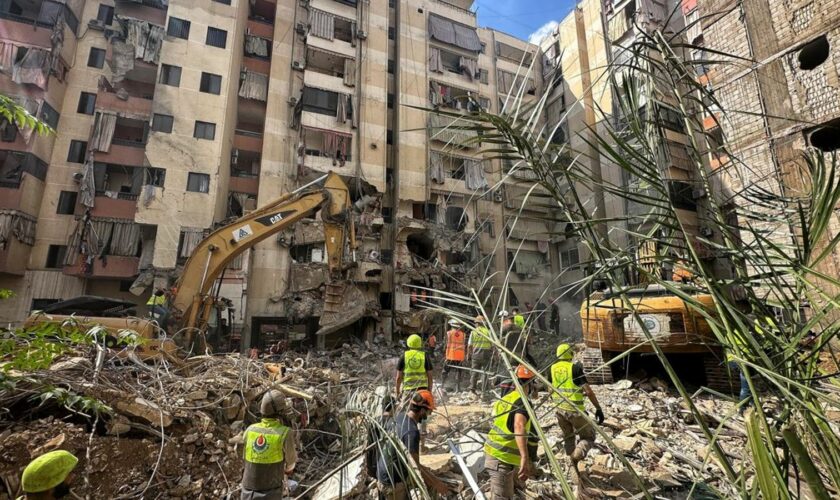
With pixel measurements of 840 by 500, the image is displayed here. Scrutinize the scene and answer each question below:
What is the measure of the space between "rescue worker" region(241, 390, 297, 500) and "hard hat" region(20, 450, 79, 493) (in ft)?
4.09

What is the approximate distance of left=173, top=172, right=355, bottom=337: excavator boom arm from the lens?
28.0 ft

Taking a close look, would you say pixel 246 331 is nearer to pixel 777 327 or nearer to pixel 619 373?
pixel 619 373

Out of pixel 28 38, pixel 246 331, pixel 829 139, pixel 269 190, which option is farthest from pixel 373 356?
pixel 28 38

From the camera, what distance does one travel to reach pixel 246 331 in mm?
16312

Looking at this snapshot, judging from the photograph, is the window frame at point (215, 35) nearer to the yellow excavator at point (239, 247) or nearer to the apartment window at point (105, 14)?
the apartment window at point (105, 14)

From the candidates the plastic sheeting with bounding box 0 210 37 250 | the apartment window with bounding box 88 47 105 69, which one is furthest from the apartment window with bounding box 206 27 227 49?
the plastic sheeting with bounding box 0 210 37 250

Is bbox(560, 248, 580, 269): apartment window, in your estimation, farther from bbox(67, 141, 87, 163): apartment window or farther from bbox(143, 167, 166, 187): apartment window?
bbox(67, 141, 87, 163): apartment window

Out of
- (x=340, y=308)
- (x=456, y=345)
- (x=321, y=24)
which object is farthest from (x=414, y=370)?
(x=321, y=24)

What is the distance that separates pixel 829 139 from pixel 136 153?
76.1 ft

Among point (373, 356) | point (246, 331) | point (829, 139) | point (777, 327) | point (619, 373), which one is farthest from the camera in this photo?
point (246, 331)

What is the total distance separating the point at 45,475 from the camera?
217 cm

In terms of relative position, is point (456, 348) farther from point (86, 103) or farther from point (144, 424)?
point (86, 103)

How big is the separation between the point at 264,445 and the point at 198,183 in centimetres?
1725

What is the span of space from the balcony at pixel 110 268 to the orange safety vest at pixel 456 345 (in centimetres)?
1486
